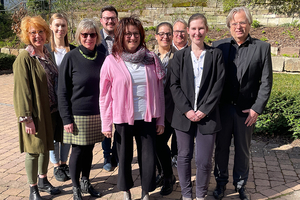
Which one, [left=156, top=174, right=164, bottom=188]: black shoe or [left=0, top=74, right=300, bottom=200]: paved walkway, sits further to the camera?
[left=156, top=174, right=164, bottom=188]: black shoe

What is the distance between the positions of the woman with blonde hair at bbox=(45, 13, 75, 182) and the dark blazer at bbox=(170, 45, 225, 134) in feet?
4.78

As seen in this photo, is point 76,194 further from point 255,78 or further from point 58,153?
point 255,78

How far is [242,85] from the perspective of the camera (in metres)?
2.86

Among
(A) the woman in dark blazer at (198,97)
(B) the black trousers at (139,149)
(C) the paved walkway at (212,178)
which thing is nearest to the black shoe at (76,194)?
(C) the paved walkway at (212,178)

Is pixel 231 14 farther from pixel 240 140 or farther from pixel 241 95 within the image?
pixel 240 140

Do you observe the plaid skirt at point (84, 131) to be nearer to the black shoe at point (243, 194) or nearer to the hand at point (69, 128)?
the hand at point (69, 128)

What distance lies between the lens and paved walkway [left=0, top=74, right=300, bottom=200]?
3232 mm

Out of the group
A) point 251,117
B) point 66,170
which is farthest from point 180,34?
point 66,170

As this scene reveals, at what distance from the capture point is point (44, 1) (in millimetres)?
17438

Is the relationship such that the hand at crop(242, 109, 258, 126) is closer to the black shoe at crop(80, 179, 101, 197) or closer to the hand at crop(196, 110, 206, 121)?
the hand at crop(196, 110, 206, 121)

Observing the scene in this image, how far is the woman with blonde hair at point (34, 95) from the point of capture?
9.12 feet

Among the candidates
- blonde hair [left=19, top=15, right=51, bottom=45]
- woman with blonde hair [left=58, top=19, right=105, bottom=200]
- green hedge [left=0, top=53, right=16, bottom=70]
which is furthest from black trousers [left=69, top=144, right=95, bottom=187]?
green hedge [left=0, top=53, right=16, bottom=70]

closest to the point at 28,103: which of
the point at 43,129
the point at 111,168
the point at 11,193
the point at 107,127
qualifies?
the point at 43,129

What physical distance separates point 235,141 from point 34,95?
226 cm
